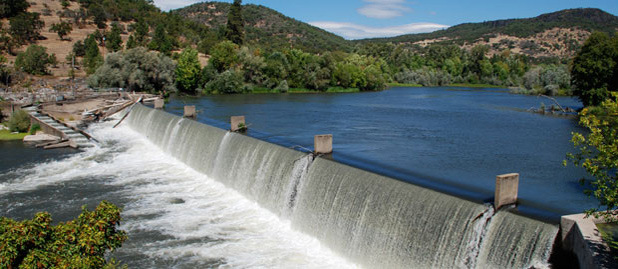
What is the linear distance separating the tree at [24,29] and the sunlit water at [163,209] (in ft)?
178

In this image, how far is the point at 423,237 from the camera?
8.71 m

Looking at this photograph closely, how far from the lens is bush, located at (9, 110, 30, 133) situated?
2573cm

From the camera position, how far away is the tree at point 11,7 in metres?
72.4

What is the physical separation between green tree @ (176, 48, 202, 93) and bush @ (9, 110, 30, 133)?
2588 cm

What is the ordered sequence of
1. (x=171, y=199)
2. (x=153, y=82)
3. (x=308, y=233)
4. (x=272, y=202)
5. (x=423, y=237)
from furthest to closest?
(x=153, y=82) < (x=171, y=199) < (x=272, y=202) < (x=308, y=233) < (x=423, y=237)

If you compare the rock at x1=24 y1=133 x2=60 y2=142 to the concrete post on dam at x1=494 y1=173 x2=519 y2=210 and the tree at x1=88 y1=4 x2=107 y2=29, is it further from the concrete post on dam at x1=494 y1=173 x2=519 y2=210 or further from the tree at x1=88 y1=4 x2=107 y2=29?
the tree at x1=88 y1=4 x2=107 y2=29

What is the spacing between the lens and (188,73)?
52250 millimetres

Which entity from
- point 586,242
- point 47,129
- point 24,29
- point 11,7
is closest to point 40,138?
point 47,129

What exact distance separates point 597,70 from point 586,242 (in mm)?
28921

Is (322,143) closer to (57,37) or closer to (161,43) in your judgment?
(161,43)

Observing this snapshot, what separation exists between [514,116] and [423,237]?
77.4 ft

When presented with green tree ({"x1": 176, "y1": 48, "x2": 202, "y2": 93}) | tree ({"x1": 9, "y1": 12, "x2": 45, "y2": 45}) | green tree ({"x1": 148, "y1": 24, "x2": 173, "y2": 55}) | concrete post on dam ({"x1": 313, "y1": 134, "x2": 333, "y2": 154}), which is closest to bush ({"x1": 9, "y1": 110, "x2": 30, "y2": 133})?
concrete post on dam ({"x1": 313, "y1": 134, "x2": 333, "y2": 154})

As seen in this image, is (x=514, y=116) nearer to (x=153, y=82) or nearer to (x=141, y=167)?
(x=141, y=167)

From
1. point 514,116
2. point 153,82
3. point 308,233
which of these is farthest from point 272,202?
point 153,82
